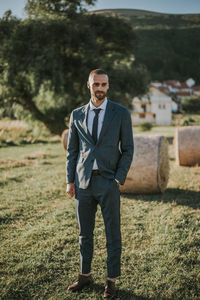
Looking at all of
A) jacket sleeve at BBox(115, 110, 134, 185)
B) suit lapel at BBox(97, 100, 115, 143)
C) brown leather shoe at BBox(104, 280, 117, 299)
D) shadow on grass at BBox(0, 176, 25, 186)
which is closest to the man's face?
suit lapel at BBox(97, 100, 115, 143)

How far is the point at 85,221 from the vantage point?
3.03 metres

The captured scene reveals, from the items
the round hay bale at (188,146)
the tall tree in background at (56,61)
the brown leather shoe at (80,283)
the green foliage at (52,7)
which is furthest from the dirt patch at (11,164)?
the green foliage at (52,7)

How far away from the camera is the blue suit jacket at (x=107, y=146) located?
9.53 ft

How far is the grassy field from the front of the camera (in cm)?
307

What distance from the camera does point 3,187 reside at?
23.7 ft

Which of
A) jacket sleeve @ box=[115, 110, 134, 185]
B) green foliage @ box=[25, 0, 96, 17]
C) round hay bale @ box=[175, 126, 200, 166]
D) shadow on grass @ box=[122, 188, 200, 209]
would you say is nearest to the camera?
jacket sleeve @ box=[115, 110, 134, 185]

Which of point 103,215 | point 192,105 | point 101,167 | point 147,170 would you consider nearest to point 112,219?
point 103,215

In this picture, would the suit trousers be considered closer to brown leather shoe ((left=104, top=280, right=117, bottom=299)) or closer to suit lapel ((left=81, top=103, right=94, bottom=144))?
brown leather shoe ((left=104, top=280, right=117, bottom=299))

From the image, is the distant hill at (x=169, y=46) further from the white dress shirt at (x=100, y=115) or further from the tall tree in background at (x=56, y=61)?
the white dress shirt at (x=100, y=115)

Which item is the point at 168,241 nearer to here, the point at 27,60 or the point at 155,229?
the point at 155,229

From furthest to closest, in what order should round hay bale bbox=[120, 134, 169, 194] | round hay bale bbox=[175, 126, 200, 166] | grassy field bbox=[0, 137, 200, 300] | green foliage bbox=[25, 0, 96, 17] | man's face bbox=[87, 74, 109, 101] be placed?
green foliage bbox=[25, 0, 96, 17]
round hay bale bbox=[175, 126, 200, 166]
round hay bale bbox=[120, 134, 169, 194]
grassy field bbox=[0, 137, 200, 300]
man's face bbox=[87, 74, 109, 101]

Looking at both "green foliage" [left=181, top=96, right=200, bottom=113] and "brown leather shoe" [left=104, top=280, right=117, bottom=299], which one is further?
"green foliage" [left=181, top=96, right=200, bottom=113]

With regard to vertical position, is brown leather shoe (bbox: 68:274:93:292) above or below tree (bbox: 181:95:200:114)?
below

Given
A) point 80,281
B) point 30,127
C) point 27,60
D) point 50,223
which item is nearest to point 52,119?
point 30,127
